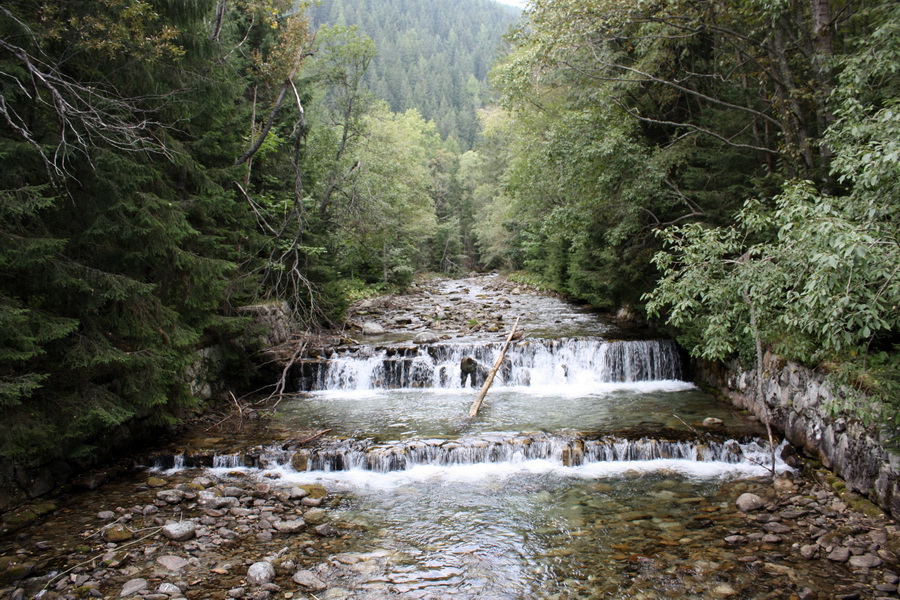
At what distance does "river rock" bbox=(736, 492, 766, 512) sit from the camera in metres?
6.12

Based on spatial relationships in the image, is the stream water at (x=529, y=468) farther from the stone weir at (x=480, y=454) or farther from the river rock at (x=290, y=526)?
the river rock at (x=290, y=526)

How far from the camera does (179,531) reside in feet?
18.2

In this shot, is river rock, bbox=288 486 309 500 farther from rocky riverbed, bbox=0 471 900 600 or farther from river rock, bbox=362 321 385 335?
river rock, bbox=362 321 385 335

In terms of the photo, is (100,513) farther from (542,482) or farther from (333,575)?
(542,482)

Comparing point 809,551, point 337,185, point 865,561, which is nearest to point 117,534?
point 809,551

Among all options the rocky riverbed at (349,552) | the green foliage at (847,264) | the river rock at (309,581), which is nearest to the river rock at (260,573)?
the rocky riverbed at (349,552)

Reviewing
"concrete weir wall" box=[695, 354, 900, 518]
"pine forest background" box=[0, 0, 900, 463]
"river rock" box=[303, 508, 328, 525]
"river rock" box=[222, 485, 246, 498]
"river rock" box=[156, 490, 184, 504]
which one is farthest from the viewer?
"river rock" box=[222, 485, 246, 498]

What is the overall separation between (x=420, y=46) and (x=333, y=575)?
13759 cm

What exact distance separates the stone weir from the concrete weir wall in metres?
0.72

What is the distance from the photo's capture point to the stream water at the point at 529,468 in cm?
502

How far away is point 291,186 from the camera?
1516cm

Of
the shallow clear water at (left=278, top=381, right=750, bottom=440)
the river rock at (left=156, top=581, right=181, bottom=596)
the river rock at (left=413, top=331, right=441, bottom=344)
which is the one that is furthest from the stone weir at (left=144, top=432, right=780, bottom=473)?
the river rock at (left=413, top=331, right=441, bottom=344)

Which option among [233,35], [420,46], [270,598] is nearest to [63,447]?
[270,598]

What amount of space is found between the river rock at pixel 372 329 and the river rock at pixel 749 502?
38.8ft
